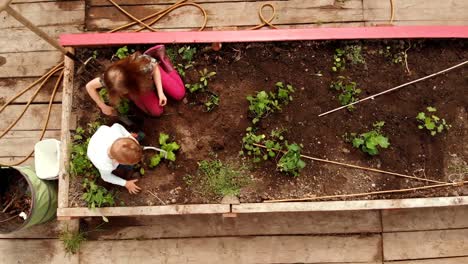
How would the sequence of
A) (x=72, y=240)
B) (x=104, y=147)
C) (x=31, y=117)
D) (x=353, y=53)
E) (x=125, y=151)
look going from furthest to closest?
(x=31, y=117) → (x=72, y=240) → (x=353, y=53) → (x=104, y=147) → (x=125, y=151)

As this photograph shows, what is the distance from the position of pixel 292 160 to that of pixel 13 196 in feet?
5.97

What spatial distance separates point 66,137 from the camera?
107 inches

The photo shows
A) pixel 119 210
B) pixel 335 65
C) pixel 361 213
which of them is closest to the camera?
pixel 119 210

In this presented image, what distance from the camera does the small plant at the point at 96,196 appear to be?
8.66ft

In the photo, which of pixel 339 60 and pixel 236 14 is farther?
pixel 236 14

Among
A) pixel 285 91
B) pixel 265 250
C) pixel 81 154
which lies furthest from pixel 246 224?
pixel 81 154

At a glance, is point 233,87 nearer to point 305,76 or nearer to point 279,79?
point 279,79

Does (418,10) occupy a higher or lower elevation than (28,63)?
higher

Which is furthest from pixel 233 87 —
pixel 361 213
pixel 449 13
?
pixel 449 13

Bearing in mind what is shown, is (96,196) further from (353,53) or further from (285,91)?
(353,53)

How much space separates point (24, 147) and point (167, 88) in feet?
4.01

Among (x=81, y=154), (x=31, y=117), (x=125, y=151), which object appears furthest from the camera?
(x=31, y=117)

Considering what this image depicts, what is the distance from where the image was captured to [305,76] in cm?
282

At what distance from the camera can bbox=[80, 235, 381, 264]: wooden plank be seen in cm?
304
